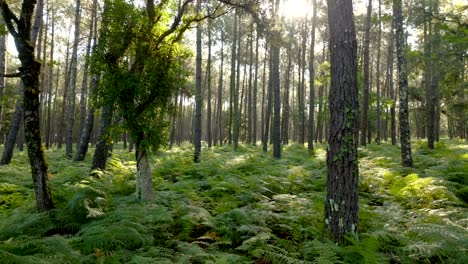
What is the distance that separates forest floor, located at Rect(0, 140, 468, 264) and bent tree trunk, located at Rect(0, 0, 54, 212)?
59cm

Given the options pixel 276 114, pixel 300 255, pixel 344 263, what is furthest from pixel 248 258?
pixel 276 114

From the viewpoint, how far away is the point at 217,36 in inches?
1208

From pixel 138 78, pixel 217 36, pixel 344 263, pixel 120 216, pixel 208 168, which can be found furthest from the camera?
pixel 217 36

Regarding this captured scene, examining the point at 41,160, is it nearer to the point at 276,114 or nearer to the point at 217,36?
the point at 276,114

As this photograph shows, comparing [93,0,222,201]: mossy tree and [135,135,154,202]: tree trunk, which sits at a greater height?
[93,0,222,201]: mossy tree

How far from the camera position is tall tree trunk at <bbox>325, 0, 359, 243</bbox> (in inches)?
200

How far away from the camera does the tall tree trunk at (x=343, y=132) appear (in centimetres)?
507

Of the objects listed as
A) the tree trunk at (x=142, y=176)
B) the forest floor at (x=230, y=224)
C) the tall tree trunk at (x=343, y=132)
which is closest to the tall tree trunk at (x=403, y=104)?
the forest floor at (x=230, y=224)

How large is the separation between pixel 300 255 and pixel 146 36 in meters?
5.87

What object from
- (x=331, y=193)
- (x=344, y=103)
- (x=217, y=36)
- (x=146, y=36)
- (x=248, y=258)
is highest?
(x=217, y=36)

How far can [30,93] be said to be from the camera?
6320 millimetres

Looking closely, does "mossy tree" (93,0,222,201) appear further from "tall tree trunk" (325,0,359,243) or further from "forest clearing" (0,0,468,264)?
"tall tree trunk" (325,0,359,243)

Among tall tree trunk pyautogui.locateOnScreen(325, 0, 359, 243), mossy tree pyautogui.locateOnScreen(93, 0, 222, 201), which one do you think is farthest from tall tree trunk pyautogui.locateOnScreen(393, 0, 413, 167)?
mossy tree pyautogui.locateOnScreen(93, 0, 222, 201)

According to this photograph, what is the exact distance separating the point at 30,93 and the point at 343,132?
5.62 metres
